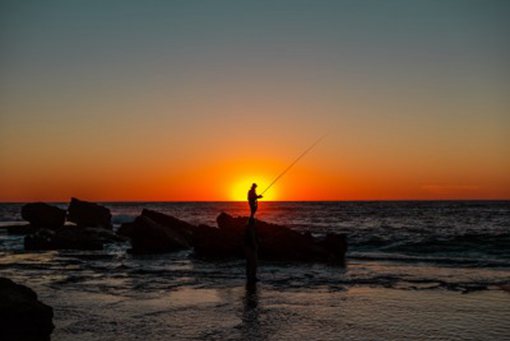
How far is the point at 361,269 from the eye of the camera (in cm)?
1986

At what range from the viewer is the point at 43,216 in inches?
1799

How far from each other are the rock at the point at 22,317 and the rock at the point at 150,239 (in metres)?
18.1

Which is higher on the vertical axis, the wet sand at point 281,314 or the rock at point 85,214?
the rock at point 85,214

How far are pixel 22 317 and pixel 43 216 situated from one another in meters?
39.6

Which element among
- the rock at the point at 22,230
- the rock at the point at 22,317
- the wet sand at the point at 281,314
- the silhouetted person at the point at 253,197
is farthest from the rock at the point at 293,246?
the rock at the point at 22,230

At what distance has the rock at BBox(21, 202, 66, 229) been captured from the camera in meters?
45.7

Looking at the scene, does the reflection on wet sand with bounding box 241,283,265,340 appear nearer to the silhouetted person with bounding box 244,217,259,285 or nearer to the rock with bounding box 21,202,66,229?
the silhouetted person with bounding box 244,217,259,285

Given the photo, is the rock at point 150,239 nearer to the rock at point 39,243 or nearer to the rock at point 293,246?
the rock at point 293,246

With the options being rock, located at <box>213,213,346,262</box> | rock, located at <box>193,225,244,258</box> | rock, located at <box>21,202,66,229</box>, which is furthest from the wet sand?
rock, located at <box>21,202,66,229</box>

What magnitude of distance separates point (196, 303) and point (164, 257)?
43.1ft

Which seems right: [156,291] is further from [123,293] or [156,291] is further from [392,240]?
[392,240]

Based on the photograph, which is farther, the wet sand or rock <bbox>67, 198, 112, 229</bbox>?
rock <bbox>67, 198, 112, 229</bbox>

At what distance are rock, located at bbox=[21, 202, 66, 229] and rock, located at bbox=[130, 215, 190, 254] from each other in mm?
20249

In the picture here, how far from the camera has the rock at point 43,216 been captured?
150 feet
